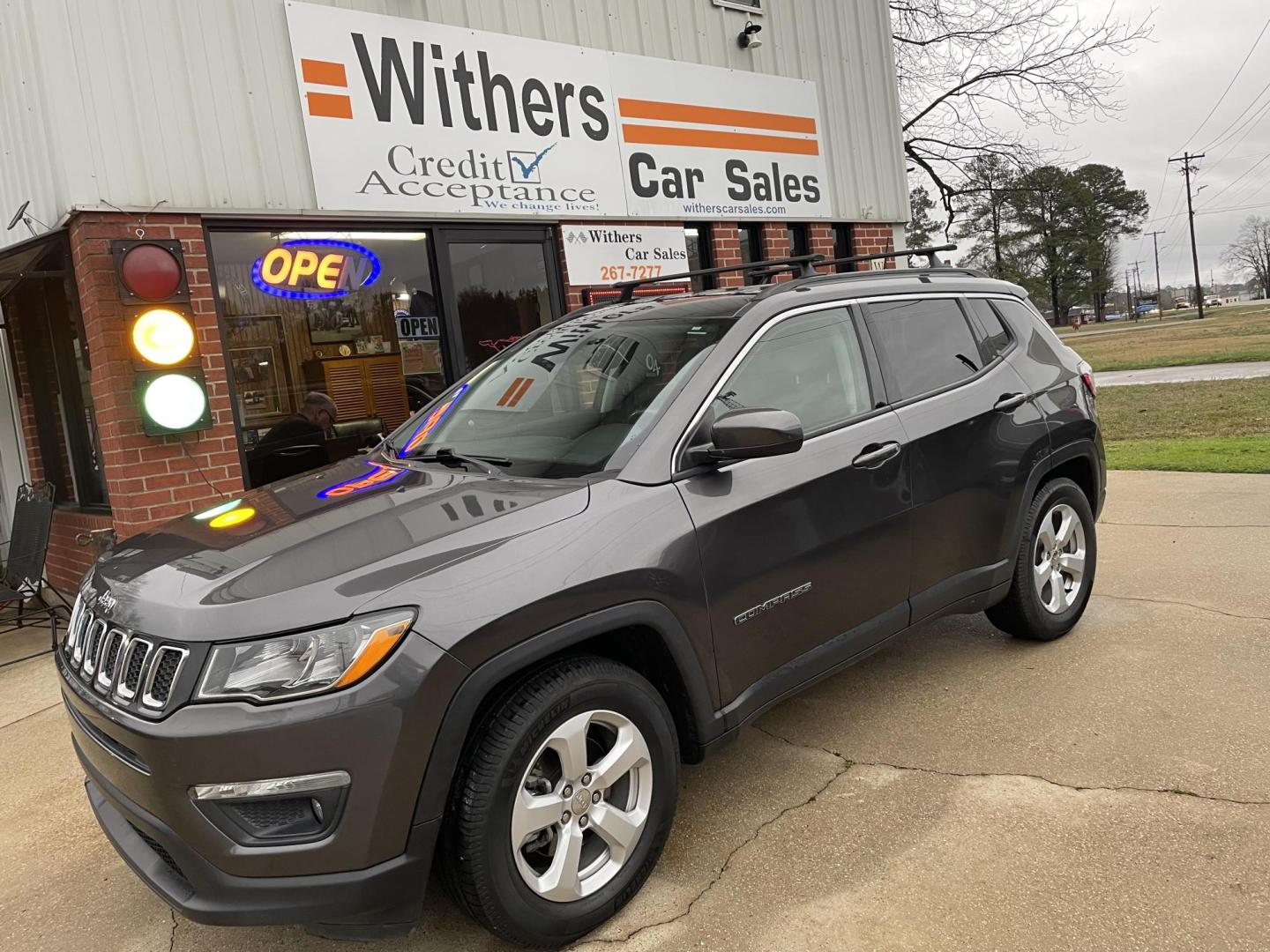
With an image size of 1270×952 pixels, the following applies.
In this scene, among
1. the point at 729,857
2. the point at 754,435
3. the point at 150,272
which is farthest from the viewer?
the point at 150,272

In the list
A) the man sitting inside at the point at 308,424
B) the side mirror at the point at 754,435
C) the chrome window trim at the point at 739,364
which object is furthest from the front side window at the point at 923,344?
the man sitting inside at the point at 308,424

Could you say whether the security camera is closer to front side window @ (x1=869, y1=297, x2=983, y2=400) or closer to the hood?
front side window @ (x1=869, y1=297, x2=983, y2=400)

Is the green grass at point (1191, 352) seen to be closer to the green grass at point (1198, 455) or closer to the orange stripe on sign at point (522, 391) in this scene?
the green grass at point (1198, 455)

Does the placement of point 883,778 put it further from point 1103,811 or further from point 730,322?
point 730,322

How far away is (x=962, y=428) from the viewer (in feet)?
12.4

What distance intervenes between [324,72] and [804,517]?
513cm

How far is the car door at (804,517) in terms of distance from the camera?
2.84 metres

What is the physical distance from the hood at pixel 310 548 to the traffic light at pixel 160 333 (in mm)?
2801

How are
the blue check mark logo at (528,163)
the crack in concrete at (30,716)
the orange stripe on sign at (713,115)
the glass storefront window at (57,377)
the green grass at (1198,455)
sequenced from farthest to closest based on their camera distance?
the green grass at (1198,455) < the orange stripe on sign at (713,115) < the blue check mark logo at (528,163) < the glass storefront window at (57,377) < the crack in concrete at (30,716)

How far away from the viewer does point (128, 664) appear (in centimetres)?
227

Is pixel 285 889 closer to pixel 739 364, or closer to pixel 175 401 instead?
pixel 739 364

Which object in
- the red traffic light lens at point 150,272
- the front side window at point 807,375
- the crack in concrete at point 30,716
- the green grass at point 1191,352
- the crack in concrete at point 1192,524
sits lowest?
the crack in concrete at point 1192,524

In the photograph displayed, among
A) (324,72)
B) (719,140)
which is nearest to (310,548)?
(324,72)

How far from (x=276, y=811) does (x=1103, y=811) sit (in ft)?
8.16
